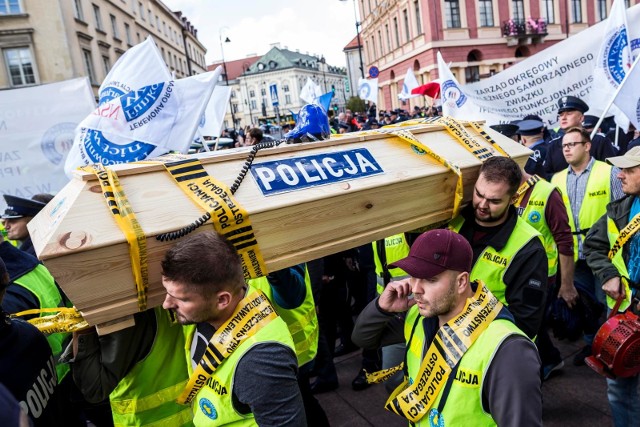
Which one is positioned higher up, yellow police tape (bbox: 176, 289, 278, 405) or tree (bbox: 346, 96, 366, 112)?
tree (bbox: 346, 96, 366, 112)

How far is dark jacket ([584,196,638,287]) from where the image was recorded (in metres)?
2.87

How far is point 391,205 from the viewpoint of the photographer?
2.13m

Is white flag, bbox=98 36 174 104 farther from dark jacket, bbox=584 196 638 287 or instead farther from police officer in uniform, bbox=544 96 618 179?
police officer in uniform, bbox=544 96 618 179

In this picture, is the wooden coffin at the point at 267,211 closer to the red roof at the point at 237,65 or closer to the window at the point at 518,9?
the window at the point at 518,9

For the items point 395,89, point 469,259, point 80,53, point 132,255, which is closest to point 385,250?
point 469,259

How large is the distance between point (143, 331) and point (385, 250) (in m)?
1.85

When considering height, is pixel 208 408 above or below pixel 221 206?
below

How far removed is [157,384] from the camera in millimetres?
2033

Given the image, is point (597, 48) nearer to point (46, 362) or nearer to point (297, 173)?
point (297, 173)

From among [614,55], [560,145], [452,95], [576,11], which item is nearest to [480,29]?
[576,11]

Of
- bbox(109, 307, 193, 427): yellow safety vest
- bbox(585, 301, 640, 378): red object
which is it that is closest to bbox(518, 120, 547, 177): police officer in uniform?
bbox(585, 301, 640, 378): red object

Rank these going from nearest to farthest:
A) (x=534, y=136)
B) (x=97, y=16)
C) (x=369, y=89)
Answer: (x=534, y=136), (x=369, y=89), (x=97, y=16)

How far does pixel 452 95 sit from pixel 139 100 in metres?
4.52

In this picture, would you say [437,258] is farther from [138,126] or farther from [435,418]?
Answer: [138,126]
